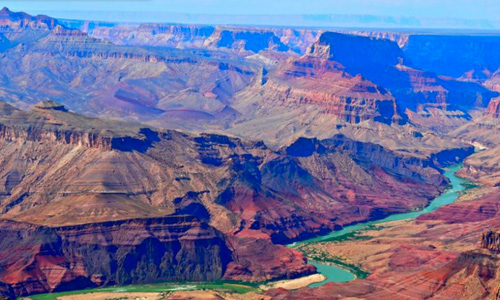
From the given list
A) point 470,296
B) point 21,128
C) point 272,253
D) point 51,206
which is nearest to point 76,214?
point 51,206

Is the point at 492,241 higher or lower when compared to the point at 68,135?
lower

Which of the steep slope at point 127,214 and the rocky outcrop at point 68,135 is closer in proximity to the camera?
the steep slope at point 127,214

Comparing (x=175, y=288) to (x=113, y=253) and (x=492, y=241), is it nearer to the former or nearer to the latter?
(x=113, y=253)

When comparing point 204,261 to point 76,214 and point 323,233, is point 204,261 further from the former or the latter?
point 323,233

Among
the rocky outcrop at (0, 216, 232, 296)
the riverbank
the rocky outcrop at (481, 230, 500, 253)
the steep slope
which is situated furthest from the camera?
the steep slope

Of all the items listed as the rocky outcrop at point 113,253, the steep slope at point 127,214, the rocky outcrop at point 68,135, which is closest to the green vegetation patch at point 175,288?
the rocky outcrop at point 113,253

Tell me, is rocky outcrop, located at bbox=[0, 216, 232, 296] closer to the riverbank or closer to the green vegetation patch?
the green vegetation patch

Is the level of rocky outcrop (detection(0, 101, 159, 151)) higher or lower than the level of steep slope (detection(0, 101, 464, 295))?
higher

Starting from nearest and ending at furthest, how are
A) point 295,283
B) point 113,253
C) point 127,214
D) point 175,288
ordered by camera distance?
point 175,288 → point 295,283 → point 113,253 → point 127,214

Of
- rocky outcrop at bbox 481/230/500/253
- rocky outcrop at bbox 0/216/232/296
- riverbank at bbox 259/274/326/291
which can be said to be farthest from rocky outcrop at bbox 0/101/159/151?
rocky outcrop at bbox 481/230/500/253

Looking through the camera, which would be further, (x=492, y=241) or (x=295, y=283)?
(x=295, y=283)

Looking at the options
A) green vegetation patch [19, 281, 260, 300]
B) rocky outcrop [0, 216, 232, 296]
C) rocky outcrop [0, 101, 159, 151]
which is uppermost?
rocky outcrop [0, 101, 159, 151]

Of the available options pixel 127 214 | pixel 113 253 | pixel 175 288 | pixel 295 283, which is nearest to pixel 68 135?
pixel 127 214

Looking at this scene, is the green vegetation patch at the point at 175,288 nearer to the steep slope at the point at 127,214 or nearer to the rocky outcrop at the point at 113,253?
the rocky outcrop at the point at 113,253
